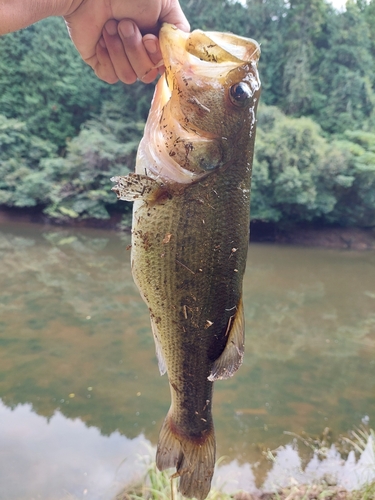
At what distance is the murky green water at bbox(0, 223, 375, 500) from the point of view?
3.75 metres

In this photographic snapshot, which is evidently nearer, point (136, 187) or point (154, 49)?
point (136, 187)

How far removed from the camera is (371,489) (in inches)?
99.2

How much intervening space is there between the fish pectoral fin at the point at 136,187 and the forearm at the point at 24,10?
2.10 feet

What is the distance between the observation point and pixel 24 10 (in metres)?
1.34

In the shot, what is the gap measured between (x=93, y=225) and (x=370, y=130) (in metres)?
12.4

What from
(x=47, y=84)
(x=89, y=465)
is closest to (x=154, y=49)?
(x=89, y=465)

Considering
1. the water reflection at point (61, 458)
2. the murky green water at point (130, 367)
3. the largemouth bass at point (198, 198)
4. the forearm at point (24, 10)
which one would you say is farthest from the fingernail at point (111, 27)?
the murky green water at point (130, 367)

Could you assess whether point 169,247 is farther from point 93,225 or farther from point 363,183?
point 363,183

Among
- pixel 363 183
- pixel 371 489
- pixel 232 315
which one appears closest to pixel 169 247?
pixel 232 315

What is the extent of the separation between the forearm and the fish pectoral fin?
0.64 metres

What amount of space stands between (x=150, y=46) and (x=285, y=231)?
578 inches

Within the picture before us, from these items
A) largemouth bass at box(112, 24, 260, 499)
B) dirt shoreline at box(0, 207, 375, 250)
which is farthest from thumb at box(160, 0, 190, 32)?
dirt shoreline at box(0, 207, 375, 250)

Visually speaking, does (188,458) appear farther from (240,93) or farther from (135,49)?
(135,49)

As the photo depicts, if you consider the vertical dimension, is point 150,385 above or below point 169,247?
below
